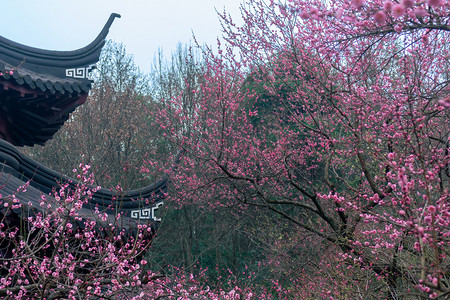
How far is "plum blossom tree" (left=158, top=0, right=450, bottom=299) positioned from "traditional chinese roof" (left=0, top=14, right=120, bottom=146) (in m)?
2.52

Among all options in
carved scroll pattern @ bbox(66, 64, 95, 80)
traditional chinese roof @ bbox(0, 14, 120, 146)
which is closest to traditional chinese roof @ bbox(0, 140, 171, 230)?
traditional chinese roof @ bbox(0, 14, 120, 146)

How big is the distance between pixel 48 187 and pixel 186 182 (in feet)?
33.5

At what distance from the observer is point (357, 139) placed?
688cm

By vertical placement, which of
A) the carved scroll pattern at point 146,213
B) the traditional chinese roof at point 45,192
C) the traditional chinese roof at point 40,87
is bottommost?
the carved scroll pattern at point 146,213

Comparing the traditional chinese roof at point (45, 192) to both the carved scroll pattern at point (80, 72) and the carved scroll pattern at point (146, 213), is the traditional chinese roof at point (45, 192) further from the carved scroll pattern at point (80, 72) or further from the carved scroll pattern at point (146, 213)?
the carved scroll pattern at point (80, 72)

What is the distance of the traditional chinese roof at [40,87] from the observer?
20.7 feet

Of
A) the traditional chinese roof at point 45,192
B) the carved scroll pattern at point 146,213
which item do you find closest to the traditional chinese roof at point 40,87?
the traditional chinese roof at point 45,192

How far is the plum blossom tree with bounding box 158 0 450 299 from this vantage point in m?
4.07

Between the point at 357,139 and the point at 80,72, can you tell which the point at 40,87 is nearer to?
the point at 80,72

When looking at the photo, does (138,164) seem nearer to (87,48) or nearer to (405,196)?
(87,48)

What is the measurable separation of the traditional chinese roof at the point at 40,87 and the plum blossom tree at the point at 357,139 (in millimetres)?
2524

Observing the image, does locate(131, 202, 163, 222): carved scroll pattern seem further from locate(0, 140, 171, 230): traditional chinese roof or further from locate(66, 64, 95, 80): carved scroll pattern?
locate(66, 64, 95, 80): carved scroll pattern

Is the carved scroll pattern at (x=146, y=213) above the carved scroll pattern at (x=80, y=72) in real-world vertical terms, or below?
below

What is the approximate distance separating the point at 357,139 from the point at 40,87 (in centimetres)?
482
